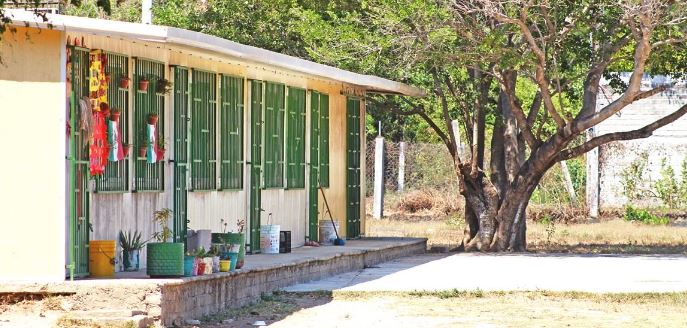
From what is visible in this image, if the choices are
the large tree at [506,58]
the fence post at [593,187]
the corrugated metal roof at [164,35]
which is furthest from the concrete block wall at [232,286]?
the fence post at [593,187]

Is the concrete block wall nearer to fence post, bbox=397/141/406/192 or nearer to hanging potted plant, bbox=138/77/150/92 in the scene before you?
hanging potted plant, bbox=138/77/150/92

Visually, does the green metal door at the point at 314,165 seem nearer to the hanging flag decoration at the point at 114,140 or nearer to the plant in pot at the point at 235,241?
the plant in pot at the point at 235,241

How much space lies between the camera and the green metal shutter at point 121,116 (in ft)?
46.0

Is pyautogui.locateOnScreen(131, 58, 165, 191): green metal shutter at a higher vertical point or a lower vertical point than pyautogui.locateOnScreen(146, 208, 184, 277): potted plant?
higher

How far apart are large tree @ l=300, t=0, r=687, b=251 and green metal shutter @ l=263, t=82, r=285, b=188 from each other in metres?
2.07

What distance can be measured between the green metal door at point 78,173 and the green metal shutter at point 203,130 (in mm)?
3044

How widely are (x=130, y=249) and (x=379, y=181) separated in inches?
768

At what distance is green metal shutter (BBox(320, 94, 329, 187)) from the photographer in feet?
73.5

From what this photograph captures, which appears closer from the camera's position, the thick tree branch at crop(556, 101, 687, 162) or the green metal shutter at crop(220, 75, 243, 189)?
Answer: the green metal shutter at crop(220, 75, 243, 189)

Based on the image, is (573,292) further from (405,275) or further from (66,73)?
(66,73)

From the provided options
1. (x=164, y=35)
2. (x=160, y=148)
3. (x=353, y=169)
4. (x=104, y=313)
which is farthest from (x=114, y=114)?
(x=353, y=169)

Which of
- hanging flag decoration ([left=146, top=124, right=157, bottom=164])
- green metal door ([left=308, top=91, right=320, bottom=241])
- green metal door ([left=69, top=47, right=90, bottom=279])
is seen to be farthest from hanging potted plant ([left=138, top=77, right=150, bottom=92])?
green metal door ([left=308, top=91, right=320, bottom=241])

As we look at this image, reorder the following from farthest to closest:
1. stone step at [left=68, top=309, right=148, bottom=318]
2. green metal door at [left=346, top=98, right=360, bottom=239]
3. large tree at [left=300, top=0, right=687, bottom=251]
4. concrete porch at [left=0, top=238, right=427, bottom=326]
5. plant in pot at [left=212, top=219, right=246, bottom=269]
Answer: green metal door at [left=346, top=98, right=360, bottom=239] → large tree at [left=300, top=0, right=687, bottom=251] → plant in pot at [left=212, top=219, right=246, bottom=269] → concrete porch at [left=0, top=238, right=427, bottom=326] → stone step at [left=68, top=309, right=148, bottom=318]

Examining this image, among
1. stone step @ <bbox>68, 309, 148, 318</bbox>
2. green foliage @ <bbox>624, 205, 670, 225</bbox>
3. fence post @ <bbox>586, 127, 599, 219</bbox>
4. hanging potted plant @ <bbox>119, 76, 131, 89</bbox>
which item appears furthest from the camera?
fence post @ <bbox>586, 127, 599, 219</bbox>
